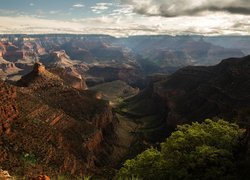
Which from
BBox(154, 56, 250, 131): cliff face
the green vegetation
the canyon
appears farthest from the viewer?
BBox(154, 56, 250, 131): cliff face

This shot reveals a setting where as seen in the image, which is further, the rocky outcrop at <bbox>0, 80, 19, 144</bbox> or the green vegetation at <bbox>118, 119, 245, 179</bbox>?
the rocky outcrop at <bbox>0, 80, 19, 144</bbox>

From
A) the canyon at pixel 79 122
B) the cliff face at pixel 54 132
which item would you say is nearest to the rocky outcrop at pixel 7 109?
the canyon at pixel 79 122

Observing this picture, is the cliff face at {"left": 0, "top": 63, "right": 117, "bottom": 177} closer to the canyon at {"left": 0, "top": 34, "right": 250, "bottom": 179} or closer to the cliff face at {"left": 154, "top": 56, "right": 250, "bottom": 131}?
the canyon at {"left": 0, "top": 34, "right": 250, "bottom": 179}

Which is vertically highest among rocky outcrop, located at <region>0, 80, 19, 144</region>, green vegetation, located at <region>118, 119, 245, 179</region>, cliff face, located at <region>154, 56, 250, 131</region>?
green vegetation, located at <region>118, 119, 245, 179</region>

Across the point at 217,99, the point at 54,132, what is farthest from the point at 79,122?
the point at 217,99

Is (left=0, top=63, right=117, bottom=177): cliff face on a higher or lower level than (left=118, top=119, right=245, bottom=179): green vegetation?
lower

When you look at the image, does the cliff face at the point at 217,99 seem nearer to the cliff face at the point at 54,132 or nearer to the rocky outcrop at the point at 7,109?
the cliff face at the point at 54,132

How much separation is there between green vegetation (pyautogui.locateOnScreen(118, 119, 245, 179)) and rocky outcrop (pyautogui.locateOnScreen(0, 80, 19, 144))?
1428 inches

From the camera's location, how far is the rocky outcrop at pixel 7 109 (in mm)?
77750

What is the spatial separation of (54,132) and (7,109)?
14058mm

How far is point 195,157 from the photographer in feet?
141

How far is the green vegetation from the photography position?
42.5 metres

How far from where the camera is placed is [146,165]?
4931 cm

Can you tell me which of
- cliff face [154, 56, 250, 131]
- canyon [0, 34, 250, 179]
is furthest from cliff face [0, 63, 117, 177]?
cliff face [154, 56, 250, 131]
